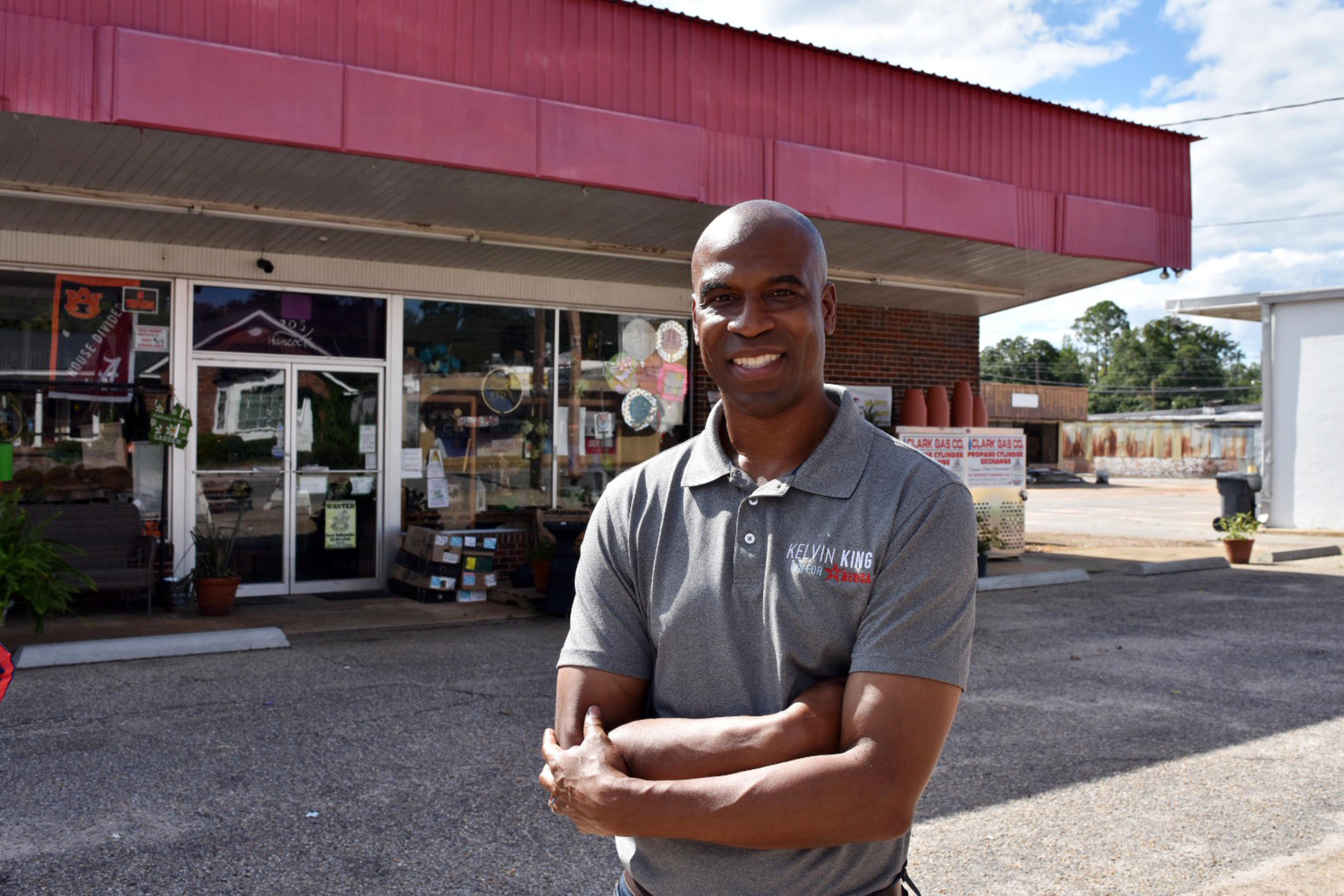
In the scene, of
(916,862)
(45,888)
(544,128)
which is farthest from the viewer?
(544,128)

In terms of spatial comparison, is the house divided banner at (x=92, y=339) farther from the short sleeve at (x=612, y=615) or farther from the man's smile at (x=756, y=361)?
the man's smile at (x=756, y=361)

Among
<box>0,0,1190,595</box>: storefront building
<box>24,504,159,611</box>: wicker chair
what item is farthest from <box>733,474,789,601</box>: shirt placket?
<box>24,504,159,611</box>: wicker chair

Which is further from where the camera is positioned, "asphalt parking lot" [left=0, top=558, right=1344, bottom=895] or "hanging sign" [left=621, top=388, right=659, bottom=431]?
"hanging sign" [left=621, top=388, right=659, bottom=431]

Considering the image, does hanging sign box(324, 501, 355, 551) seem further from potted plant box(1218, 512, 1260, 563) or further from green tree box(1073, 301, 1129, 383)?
green tree box(1073, 301, 1129, 383)

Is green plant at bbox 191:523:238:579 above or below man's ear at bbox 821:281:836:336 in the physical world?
below

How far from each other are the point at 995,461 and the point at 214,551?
9.54 meters

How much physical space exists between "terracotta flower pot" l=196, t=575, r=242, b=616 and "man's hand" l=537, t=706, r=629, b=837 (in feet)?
28.1

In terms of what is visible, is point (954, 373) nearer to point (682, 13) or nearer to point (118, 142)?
point (682, 13)

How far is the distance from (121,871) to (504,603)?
6.53m

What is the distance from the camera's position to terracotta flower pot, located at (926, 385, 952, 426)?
14.1 meters

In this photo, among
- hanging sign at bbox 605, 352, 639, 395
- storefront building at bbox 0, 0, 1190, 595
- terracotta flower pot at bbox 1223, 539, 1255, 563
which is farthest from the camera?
terracotta flower pot at bbox 1223, 539, 1255, 563

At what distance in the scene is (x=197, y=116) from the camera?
21.6 feet

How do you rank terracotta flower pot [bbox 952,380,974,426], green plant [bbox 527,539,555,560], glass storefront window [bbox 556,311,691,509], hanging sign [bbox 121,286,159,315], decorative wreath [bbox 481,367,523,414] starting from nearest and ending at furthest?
hanging sign [bbox 121,286,159,315] < green plant [bbox 527,539,555,560] < decorative wreath [bbox 481,367,523,414] < glass storefront window [bbox 556,311,691,509] < terracotta flower pot [bbox 952,380,974,426]

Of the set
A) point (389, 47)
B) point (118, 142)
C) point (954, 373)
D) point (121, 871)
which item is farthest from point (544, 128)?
point (954, 373)
